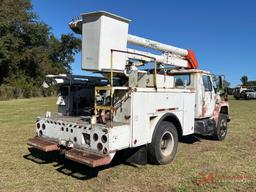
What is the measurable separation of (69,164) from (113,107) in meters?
2.10

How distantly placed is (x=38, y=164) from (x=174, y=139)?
3195mm

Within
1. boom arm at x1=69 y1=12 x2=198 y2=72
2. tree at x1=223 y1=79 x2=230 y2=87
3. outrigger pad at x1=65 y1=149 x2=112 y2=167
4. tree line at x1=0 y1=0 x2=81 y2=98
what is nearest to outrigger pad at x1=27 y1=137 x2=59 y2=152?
outrigger pad at x1=65 y1=149 x2=112 y2=167

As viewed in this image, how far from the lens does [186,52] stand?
32.5 ft

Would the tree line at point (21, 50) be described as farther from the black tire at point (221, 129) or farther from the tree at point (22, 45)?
the black tire at point (221, 129)

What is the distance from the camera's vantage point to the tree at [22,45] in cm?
4603

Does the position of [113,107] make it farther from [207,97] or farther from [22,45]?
[22,45]

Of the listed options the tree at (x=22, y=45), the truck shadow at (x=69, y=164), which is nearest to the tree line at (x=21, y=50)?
the tree at (x=22, y=45)

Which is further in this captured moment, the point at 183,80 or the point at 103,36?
the point at 183,80

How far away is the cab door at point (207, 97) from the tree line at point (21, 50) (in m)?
35.1

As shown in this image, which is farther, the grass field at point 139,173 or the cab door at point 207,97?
the cab door at point 207,97

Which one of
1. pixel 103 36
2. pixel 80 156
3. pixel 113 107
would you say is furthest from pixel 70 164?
pixel 103 36

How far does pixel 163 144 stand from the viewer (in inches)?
281

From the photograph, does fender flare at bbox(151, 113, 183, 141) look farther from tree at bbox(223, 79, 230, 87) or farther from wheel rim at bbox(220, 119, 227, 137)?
tree at bbox(223, 79, 230, 87)

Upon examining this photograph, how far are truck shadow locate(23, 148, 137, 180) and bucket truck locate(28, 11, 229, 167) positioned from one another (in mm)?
436
